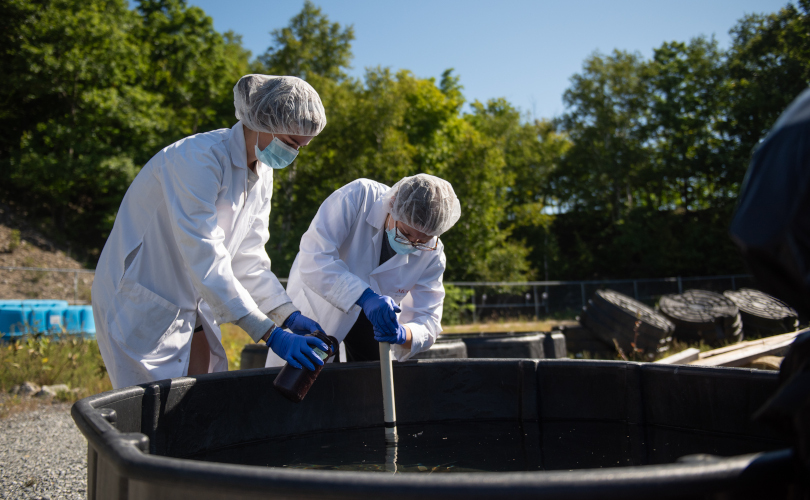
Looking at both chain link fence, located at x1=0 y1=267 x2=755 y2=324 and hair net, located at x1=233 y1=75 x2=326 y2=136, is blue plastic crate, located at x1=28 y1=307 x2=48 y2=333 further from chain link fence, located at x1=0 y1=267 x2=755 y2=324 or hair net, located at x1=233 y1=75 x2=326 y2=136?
chain link fence, located at x1=0 y1=267 x2=755 y2=324

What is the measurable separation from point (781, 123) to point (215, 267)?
185 cm

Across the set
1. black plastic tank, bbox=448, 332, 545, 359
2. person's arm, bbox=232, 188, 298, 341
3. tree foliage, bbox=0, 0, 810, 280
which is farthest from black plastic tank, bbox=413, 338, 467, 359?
tree foliage, bbox=0, 0, 810, 280

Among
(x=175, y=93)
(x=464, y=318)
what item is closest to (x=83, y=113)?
(x=175, y=93)

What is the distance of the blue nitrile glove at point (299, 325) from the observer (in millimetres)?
2338

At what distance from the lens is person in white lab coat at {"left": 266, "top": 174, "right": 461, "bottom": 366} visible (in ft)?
8.50

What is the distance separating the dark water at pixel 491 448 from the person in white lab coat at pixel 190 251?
1.22 ft

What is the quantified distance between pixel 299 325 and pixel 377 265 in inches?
28.1

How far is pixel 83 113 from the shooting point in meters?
21.1

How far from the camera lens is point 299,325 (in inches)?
93.2

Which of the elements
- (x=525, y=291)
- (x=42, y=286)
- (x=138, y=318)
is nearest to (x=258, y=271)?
(x=138, y=318)

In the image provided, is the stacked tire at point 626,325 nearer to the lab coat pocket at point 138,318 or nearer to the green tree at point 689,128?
the lab coat pocket at point 138,318

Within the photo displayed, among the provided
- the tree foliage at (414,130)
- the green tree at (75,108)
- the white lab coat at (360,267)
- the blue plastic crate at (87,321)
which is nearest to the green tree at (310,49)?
the tree foliage at (414,130)

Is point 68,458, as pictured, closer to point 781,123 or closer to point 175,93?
point 781,123

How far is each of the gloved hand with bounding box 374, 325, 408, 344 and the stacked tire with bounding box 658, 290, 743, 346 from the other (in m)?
6.71
